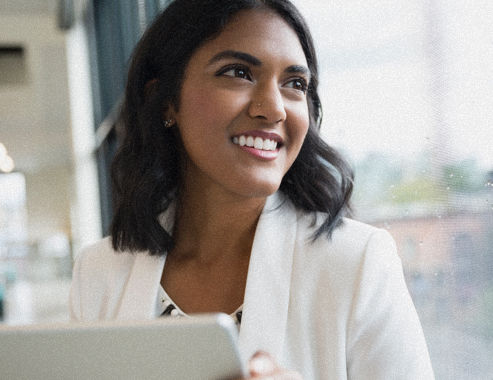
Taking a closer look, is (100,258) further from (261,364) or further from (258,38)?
(261,364)

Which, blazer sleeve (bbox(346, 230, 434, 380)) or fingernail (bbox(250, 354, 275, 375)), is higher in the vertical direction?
fingernail (bbox(250, 354, 275, 375))

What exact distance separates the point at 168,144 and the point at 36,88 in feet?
20.2

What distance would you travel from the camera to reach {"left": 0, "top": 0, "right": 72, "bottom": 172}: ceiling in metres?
6.32

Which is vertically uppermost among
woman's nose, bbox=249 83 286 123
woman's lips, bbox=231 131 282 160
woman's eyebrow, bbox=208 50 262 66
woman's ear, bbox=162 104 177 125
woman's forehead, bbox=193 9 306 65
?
woman's forehead, bbox=193 9 306 65

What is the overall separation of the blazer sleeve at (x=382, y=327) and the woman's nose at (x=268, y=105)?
0.30m

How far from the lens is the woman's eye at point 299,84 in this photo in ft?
4.07

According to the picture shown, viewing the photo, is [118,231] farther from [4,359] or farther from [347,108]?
[4,359]

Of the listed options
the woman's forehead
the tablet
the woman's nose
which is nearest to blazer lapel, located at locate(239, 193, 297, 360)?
the woman's nose

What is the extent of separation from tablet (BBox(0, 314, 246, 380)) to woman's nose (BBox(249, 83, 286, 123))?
0.62 m

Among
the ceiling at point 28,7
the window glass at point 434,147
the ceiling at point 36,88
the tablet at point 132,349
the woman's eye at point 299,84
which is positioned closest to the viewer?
the tablet at point 132,349

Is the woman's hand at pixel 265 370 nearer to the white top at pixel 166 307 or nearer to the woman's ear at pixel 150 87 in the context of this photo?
the white top at pixel 166 307

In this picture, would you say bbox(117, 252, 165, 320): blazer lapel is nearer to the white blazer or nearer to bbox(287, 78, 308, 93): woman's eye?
the white blazer

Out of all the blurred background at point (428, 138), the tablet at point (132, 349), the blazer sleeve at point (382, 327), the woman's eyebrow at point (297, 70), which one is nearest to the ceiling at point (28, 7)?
the blurred background at point (428, 138)

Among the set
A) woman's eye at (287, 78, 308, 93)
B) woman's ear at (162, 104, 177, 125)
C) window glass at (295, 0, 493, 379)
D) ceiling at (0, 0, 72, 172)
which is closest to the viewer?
window glass at (295, 0, 493, 379)
